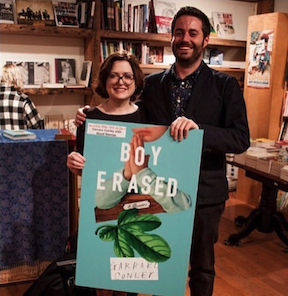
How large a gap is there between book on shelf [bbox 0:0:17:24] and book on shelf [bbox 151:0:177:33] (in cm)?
136

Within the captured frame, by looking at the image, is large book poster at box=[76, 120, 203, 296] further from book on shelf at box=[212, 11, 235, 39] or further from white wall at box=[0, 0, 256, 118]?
book on shelf at box=[212, 11, 235, 39]

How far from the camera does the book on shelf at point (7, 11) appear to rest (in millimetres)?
3480

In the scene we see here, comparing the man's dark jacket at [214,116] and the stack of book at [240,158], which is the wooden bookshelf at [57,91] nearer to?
the stack of book at [240,158]

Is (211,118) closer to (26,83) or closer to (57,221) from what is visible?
(57,221)

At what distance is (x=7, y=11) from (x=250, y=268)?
2873 millimetres

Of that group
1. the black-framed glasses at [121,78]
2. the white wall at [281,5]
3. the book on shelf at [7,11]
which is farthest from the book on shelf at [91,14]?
the black-framed glasses at [121,78]

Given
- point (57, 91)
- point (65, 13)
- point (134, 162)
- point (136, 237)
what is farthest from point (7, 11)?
point (136, 237)

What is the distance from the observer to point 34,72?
12.4 feet

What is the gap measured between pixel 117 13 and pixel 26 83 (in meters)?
1.07

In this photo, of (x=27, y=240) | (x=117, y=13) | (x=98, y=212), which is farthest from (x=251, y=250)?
(x=117, y=13)

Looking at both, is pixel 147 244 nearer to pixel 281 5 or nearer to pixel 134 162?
pixel 134 162

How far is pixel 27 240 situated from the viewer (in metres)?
2.39

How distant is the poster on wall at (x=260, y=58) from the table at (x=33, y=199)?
213 cm

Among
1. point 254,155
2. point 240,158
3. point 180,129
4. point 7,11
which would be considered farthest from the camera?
point 7,11
